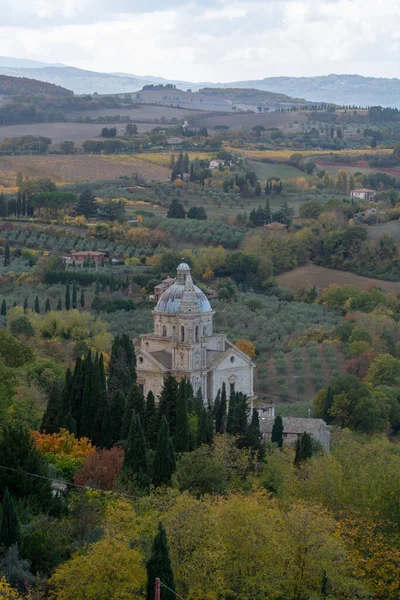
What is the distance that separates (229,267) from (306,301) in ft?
19.5

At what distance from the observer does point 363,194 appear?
149m

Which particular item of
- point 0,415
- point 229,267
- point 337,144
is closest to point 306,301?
point 229,267

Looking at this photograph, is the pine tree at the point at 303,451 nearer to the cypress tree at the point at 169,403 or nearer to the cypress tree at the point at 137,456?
the cypress tree at the point at 169,403

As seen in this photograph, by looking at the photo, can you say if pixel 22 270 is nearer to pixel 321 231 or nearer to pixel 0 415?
pixel 321 231

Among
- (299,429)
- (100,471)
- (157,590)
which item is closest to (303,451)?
(100,471)

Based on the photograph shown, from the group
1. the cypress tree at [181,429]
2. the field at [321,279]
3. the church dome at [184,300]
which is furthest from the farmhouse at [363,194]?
the cypress tree at [181,429]

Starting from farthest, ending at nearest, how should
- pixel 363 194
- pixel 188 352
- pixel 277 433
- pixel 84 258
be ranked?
1. pixel 363 194
2. pixel 84 258
3. pixel 188 352
4. pixel 277 433

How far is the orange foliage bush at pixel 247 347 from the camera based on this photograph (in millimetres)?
77569

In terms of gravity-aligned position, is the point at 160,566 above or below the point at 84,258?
above

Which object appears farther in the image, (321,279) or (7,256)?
(321,279)

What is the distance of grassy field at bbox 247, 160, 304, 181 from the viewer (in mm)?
162750

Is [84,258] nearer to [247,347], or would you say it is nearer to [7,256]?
[7,256]

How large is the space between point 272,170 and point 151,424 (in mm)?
122693

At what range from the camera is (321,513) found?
33781 mm
